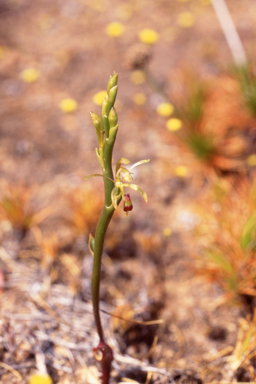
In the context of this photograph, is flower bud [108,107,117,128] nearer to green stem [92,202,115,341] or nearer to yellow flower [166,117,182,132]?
green stem [92,202,115,341]

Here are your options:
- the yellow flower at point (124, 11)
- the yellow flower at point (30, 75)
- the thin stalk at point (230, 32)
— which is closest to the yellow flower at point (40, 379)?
the yellow flower at point (30, 75)

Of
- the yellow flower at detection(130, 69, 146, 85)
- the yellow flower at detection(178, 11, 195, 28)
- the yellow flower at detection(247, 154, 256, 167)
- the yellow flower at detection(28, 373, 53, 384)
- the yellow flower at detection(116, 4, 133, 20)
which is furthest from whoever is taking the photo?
the yellow flower at detection(116, 4, 133, 20)

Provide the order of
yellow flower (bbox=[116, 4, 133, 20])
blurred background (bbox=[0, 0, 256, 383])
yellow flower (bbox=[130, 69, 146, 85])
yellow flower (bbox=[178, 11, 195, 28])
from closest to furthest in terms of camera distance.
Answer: blurred background (bbox=[0, 0, 256, 383]), yellow flower (bbox=[130, 69, 146, 85]), yellow flower (bbox=[178, 11, 195, 28]), yellow flower (bbox=[116, 4, 133, 20])

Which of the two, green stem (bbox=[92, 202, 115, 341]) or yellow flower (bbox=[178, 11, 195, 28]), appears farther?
yellow flower (bbox=[178, 11, 195, 28])

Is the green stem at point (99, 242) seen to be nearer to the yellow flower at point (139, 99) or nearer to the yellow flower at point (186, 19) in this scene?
the yellow flower at point (139, 99)

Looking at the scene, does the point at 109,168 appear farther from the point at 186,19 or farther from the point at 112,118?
the point at 186,19

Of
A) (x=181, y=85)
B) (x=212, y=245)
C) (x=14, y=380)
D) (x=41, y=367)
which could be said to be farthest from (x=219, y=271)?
(x=181, y=85)

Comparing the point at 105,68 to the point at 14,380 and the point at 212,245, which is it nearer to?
the point at 212,245

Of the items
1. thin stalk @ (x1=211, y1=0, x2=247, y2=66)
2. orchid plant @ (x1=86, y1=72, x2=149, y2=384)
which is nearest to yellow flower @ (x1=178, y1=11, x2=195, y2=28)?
thin stalk @ (x1=211, y1=0, x2=247, y2=66)
